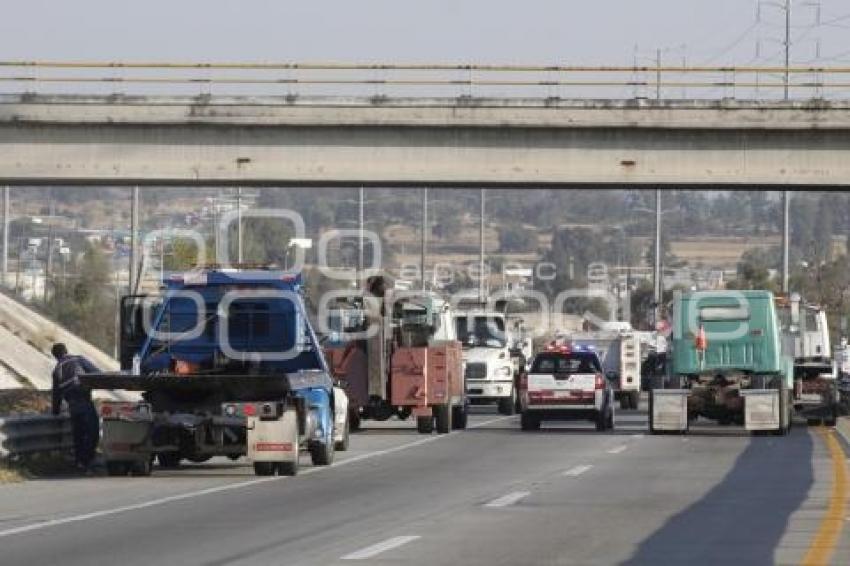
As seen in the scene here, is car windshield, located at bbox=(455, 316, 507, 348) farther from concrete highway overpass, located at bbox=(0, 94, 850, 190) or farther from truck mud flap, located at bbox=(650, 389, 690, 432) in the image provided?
truck mud flap, located at bbox=(650, 389, 690, 432)

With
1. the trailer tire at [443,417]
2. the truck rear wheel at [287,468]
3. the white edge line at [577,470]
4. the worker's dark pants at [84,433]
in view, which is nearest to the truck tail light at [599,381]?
the trailer tire at [443,417]

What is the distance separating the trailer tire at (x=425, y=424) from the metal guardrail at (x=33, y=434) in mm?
12865

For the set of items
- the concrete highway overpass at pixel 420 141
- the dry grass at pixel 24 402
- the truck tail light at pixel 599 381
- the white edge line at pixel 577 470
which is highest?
the concrete highway overpass at pixel 420 141

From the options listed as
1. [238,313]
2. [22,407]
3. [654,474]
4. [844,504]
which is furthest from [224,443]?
[22,407]

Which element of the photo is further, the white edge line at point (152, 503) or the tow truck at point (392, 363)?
the tow truck at point (392, 363)

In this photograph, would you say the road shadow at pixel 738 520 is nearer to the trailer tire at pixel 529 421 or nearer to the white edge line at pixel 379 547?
the white edge line at pixel 379 547

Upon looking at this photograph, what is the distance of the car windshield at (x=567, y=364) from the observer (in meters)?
46.2

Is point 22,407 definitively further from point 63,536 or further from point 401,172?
point 63,536

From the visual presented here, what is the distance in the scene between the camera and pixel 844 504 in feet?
77.9

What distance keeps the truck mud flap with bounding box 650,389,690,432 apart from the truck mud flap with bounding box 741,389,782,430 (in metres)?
1.22

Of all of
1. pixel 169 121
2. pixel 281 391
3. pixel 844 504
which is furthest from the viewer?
pixel 169 121

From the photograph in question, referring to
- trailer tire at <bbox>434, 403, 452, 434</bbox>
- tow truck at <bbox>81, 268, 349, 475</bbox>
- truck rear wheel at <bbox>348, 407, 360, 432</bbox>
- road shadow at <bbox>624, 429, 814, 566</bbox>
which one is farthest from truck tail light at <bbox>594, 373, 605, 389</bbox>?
tow truck at <bbox>81, 268, 349, 475</bbox>

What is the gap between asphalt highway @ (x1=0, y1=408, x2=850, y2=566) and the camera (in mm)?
17812

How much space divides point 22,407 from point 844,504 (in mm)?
21405
